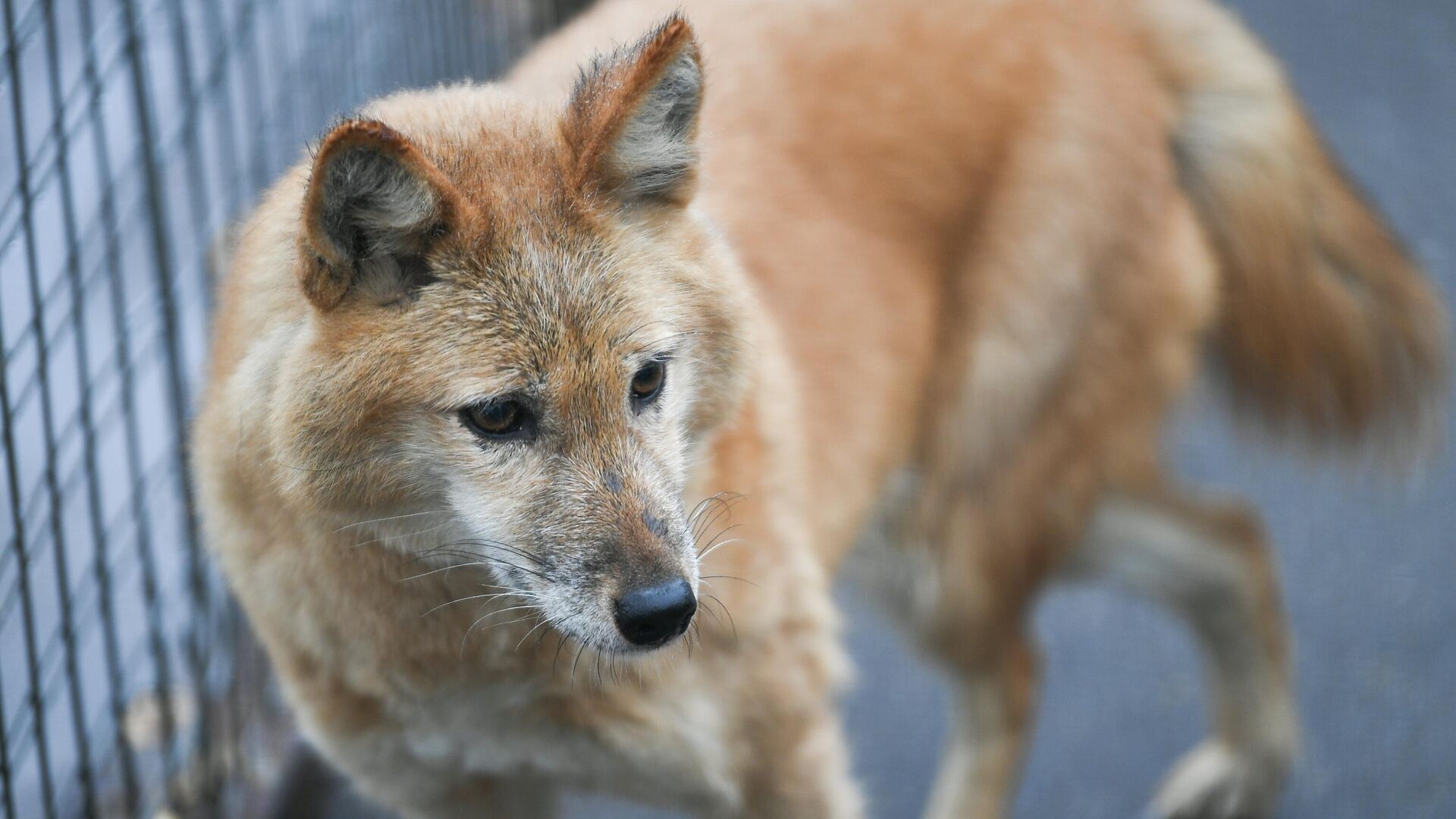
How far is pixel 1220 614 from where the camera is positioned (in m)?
3.23

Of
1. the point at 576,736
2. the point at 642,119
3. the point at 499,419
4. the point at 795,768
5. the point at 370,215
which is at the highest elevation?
the point at 642,119

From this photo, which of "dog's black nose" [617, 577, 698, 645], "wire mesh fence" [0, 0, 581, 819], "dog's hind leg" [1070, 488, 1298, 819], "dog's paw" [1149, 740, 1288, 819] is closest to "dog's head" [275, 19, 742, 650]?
"dog's black nose" [617, 577, 698, 645]

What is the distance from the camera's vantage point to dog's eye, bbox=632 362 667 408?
1.78 m

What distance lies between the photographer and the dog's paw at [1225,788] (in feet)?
10.6

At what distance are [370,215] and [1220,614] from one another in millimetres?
2407

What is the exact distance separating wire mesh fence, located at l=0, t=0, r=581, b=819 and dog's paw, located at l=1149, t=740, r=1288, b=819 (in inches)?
87.6

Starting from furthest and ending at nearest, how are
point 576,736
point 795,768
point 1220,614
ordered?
point 1220,614
point 795,768
point 576,736

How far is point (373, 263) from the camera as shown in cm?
170

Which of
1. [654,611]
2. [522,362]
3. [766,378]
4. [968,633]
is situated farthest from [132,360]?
[654,611]

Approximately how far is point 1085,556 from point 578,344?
1.83m

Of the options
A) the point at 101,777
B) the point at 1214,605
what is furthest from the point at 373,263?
the point at 1214,605

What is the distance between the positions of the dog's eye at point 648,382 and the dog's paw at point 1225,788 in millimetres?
2113

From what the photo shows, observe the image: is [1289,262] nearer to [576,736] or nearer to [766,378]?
[766,378]

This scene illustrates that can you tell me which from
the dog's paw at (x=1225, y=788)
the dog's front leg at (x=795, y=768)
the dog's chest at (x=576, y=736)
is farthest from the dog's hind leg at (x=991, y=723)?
the dog's chest at (x=576, y=736)
